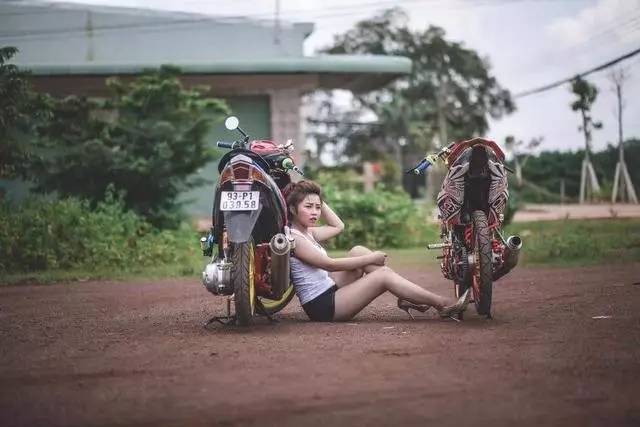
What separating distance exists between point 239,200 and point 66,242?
691cm

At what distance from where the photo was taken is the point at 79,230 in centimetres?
1253

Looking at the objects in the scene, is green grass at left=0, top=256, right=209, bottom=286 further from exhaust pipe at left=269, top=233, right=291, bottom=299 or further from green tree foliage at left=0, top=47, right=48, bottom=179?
exhaust pipe at left=269, top=233, right=291, bottom=299

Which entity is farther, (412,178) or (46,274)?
(412,178)

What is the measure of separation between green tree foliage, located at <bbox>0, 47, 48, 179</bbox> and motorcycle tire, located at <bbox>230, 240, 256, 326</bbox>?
7.38 m

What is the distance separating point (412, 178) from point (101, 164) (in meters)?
24.3

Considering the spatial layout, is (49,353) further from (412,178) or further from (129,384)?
(412,178)

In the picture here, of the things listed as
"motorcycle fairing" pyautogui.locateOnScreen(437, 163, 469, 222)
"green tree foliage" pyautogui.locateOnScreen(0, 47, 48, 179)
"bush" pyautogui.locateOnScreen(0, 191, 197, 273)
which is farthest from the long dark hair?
"green tree foliage" pyautogui.locateOnScreen(0, 47, 48, 179)

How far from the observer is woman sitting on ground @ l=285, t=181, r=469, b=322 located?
6.75m

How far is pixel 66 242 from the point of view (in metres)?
12.6

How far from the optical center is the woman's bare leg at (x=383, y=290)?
675 cm

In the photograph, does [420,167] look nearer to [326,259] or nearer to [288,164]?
[288,164]

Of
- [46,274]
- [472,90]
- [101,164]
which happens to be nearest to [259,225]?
[46,274]

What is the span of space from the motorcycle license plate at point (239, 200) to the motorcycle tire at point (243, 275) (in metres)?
0.26

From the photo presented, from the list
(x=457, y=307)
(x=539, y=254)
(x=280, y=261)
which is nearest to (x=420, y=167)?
(x=457, y=307)
